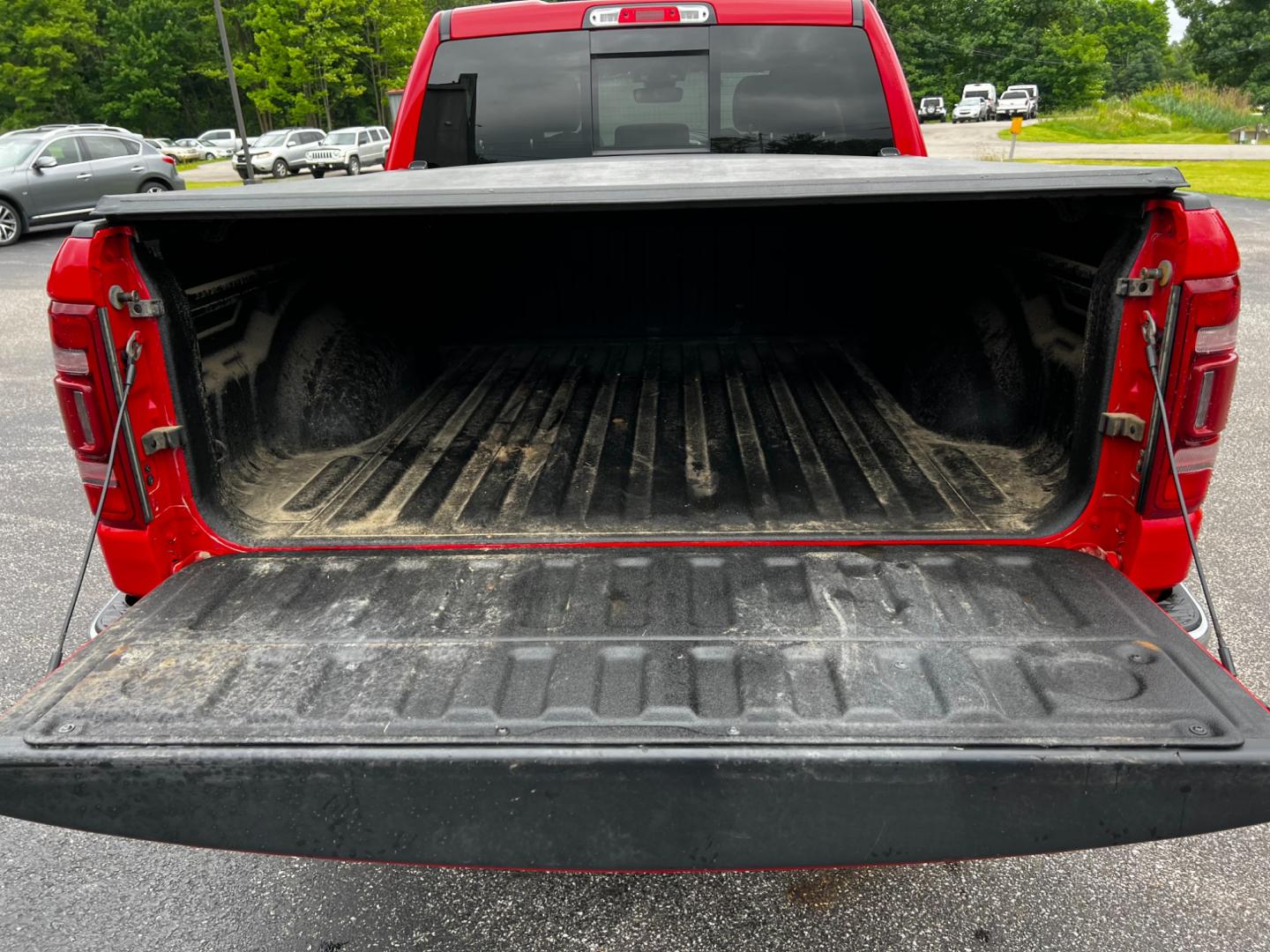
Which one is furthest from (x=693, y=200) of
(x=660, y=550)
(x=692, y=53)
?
(x=692, y=53)

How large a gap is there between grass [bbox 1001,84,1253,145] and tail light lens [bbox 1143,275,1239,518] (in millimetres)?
36382

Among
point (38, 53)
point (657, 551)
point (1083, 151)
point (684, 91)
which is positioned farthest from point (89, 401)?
point (38, 53)

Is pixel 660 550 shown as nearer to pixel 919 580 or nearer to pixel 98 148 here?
pixel 919 580

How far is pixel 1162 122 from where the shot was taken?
34.6 meters

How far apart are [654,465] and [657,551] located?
790 mm

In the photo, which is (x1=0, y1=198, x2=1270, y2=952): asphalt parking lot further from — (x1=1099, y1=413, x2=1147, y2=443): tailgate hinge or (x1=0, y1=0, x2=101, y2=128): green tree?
(x1=0, y1=0, x2=101, y2=128): green tree

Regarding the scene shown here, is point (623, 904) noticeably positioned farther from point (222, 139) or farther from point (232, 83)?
point (222, 139)

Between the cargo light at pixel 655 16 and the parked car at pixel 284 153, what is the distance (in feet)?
92.3

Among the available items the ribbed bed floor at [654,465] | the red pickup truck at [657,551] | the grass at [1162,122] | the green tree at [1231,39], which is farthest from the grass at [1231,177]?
the green tree at [1231,39]

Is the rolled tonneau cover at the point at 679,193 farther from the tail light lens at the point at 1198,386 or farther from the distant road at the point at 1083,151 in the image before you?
the distant road at the point at 1083,151

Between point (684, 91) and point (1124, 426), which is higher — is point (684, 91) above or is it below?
above

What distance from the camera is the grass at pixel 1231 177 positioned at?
1573cm

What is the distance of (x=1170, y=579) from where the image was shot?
2.04 metres

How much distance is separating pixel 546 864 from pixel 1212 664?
4.14 feet
